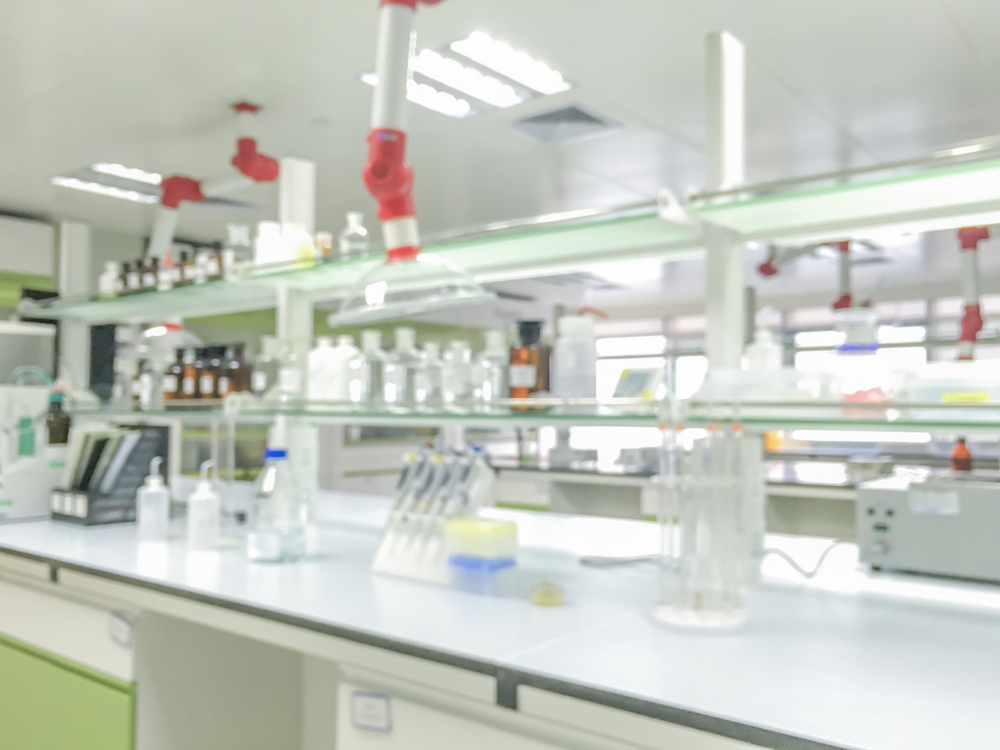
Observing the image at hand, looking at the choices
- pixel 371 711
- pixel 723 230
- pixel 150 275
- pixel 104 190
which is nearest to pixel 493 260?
pixel 723 230

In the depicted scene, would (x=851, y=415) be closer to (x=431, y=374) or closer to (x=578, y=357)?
(x=578, y=357)

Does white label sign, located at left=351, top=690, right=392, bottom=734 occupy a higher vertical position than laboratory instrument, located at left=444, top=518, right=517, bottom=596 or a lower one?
lower

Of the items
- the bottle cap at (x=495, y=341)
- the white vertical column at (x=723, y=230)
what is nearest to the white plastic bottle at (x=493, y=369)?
the bottle cap at (x=495, y=341)

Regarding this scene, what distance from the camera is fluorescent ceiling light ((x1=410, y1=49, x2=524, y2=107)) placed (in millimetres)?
2795

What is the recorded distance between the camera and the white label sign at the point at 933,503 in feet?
4.70

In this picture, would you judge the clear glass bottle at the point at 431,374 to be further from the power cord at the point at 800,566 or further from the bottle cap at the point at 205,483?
the power cord at the point at 800,566

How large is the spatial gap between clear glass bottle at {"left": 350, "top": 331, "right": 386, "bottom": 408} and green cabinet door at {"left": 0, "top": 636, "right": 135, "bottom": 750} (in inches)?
32.6

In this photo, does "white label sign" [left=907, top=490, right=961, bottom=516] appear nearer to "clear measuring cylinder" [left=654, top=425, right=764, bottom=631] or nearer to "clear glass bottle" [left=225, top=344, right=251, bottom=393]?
"clear measuring cylinder" [left=654, top=425, right=764, bottom=631]

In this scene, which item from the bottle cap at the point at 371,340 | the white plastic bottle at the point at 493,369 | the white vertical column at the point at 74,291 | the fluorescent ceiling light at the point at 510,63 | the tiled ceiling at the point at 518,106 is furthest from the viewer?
the white vertical column at the point at 74,291

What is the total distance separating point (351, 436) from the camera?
693cm

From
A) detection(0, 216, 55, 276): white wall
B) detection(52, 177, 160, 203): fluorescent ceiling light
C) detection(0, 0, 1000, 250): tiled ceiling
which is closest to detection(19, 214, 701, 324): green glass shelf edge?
detection(0, 0, 1000, 250): tiled ceiling

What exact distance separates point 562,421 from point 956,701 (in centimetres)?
76

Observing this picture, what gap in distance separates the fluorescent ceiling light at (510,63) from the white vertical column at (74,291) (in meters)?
1.69

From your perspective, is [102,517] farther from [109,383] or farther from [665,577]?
[665,577]
